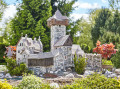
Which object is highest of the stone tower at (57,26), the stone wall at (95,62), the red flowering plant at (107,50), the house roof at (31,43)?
the stone tower at (57,26)

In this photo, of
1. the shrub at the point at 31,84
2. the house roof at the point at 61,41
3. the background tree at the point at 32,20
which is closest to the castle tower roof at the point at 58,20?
the house roof at the point at 61,41

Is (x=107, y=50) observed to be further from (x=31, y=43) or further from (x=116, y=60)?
(x=31, y=43)

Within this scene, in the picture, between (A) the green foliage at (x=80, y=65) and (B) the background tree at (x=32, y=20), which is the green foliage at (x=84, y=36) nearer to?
(B) the background tree at (x=32, y=20)

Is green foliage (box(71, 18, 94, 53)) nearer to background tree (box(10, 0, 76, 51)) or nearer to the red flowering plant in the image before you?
background tree (box(10, 0, 76, 51))

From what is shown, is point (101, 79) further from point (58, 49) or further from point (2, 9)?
point (2, 9)

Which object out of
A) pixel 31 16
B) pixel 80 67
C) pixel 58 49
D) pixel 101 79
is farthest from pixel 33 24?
pixel 101 79

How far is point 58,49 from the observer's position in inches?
665

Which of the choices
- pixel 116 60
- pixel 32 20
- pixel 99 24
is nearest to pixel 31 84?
pixel 116 60

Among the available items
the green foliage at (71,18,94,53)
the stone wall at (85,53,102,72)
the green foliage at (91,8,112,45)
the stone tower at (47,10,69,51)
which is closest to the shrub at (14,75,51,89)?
the stone tower at (47,10,69,51)

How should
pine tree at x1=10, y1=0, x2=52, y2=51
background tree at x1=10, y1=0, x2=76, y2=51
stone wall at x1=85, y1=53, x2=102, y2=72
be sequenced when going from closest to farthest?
stone wall at x1=85, y1=53, x2=102, y2=72, background tree at x1=10, y1=0, x2=76, y2=51, pine tree at x1=10, y1=0, x2=52, y2=51

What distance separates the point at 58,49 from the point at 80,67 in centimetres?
266

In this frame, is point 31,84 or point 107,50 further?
point 107,50

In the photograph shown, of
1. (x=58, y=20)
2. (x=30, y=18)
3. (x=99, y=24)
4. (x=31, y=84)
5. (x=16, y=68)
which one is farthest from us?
(x=99, y=24)

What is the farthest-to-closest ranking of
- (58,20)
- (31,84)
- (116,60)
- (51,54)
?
1. (116,60)
2. (58,20)
3. (51,54)
4. (31,84)
